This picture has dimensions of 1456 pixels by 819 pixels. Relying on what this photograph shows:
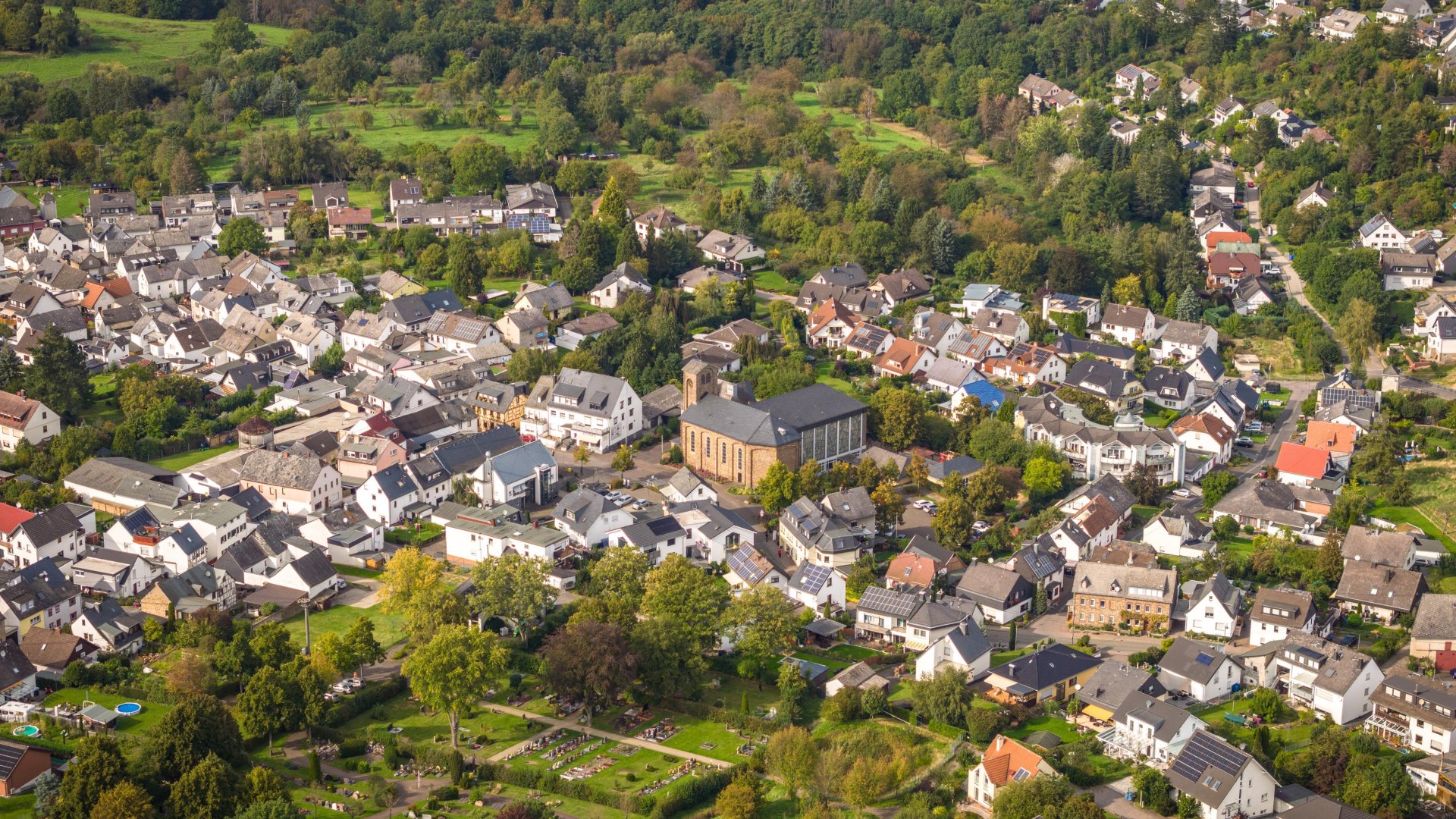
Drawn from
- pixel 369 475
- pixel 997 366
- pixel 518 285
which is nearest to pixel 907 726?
pixel 369 475

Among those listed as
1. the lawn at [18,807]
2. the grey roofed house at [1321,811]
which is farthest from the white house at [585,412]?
the grey roofed house at [1321,811]

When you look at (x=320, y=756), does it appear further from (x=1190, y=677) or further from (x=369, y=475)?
(x=1190, y=677)

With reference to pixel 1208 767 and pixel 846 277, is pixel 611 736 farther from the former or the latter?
pixel 846 277

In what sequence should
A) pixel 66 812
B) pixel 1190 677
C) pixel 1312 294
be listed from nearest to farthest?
pixel 66 812 < pixel 1190 677 < pixel 1312 294

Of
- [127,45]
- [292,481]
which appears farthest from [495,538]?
[127,45]

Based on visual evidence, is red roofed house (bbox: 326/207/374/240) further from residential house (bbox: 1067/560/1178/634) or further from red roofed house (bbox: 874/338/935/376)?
residential house (bbox: 1067/560/1178/634)

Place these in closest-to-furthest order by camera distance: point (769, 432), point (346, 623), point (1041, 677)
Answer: point (1041, 677) → point (346, 623) → point (769, 432)
